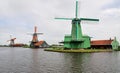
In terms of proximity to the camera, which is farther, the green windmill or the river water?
the green windmill

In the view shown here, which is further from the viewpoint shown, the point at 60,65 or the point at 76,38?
the point at 76,38

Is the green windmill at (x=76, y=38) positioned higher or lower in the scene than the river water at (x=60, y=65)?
higher

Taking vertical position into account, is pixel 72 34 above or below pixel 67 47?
above

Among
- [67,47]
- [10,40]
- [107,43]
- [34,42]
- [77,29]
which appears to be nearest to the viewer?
[77,29]

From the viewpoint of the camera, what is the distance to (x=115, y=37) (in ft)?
236

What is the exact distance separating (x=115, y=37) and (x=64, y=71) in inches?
2169

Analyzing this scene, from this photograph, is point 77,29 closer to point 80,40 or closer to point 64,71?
point 80,40

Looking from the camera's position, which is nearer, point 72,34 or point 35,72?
point 35,72

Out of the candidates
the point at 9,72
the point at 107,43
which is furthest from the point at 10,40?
the point at 9,72

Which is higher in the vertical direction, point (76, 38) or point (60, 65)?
point (76, 38)

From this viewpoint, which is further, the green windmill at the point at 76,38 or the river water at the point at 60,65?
the green windmill at the point at 76,38

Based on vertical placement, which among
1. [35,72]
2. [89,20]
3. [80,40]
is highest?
[89,20]

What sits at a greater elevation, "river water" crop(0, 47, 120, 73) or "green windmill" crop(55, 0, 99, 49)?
"green windmill" crop(55, 0, 99, 49)

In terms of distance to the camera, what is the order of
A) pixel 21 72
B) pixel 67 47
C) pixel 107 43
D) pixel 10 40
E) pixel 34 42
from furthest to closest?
pixel 10 40
pixel 34 42
pixel 107 43
pixel 67 47
pixel 21 72
